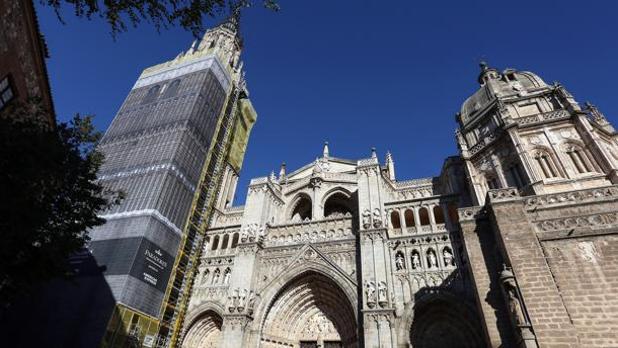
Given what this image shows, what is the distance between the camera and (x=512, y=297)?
10812 millimetres

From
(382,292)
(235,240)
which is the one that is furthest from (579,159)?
Result: (235,240)

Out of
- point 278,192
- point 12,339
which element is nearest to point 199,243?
point 278,192

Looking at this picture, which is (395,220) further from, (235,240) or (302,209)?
(235,240)

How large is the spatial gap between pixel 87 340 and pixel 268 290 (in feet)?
31.2

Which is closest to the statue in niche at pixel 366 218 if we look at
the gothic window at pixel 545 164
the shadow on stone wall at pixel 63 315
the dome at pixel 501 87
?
the gothic window at pixel 545 164

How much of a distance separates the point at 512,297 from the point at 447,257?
6.91 meters

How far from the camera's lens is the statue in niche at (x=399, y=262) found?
1825 centimetres

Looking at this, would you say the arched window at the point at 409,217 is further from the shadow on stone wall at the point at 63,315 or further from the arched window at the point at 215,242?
the shadow on stone wall at the point at 63,315

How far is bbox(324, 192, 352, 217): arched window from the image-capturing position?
25.0 metres

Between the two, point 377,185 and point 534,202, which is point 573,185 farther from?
point 377,185

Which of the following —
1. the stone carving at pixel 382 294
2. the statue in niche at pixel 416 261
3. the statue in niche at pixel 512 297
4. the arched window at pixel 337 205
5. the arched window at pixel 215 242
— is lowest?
the statue in niche at pixel 512 297

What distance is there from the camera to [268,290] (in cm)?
1970

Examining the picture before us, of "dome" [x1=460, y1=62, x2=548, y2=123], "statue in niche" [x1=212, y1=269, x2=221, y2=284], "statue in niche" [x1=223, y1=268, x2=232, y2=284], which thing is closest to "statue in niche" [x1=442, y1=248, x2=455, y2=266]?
"dome" [x1=460, y1=62, x2=548, y2=123]

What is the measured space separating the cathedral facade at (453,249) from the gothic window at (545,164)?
0.16ft
